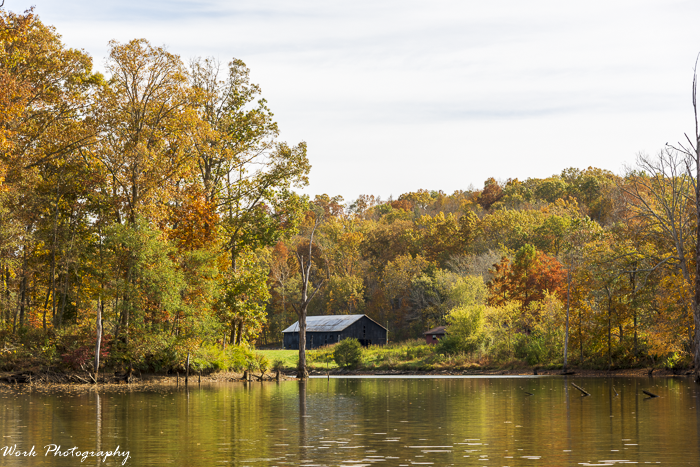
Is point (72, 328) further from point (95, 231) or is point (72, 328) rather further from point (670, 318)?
point (670, 318)

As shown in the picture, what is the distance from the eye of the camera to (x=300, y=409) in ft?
87.8

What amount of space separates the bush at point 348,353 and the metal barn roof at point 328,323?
20.8 meters

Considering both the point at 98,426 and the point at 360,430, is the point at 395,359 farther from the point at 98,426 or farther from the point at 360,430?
the point at 98,426

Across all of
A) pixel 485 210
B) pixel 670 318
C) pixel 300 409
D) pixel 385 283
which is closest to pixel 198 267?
pixel 300 409

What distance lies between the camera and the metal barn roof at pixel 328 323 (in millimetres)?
98319

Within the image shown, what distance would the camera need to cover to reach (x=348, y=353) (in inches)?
2968

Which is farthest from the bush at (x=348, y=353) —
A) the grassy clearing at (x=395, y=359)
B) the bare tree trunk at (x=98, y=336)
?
the bare tree trunk at (x=98, y=336)

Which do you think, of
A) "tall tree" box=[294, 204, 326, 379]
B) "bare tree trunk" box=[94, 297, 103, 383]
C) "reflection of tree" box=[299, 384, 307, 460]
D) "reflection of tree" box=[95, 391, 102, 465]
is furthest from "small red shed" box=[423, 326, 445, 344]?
"reflection of tree" box=[95, 391, 102, 465]

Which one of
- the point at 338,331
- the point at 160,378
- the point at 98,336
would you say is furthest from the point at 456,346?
the point at 98,336

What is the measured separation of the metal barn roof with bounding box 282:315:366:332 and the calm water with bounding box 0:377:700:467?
66306mm

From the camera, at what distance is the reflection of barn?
97.9 metres

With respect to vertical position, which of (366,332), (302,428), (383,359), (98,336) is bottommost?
(383,359)

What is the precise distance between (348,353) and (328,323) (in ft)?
82.6

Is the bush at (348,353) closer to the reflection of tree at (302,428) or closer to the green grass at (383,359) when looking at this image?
the green grass at (383,359)
